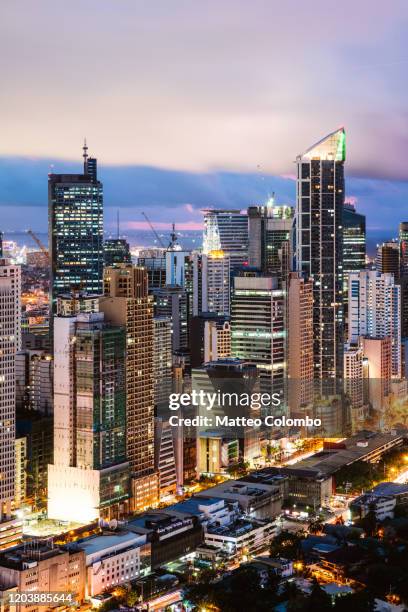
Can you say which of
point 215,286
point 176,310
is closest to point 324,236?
point 215,286

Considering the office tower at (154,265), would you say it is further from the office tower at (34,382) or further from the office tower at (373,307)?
the office tower at (34,382)

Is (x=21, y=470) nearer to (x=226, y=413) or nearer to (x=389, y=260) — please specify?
(x=226, y=413)

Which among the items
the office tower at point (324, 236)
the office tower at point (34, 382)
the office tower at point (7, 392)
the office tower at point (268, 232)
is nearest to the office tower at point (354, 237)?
the office tower at point (268, 232)

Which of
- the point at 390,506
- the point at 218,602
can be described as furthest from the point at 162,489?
the point at 218,602

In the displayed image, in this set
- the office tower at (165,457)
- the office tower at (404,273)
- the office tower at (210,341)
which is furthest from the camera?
the office tower at (404,273)

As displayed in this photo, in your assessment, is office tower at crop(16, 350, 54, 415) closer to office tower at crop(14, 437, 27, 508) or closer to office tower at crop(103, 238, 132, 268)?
office tower at crop(14, 437, 27, 508)

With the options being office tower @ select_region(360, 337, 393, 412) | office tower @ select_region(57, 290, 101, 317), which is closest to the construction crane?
office tower @ select_region(360, 337, 393, 412)
